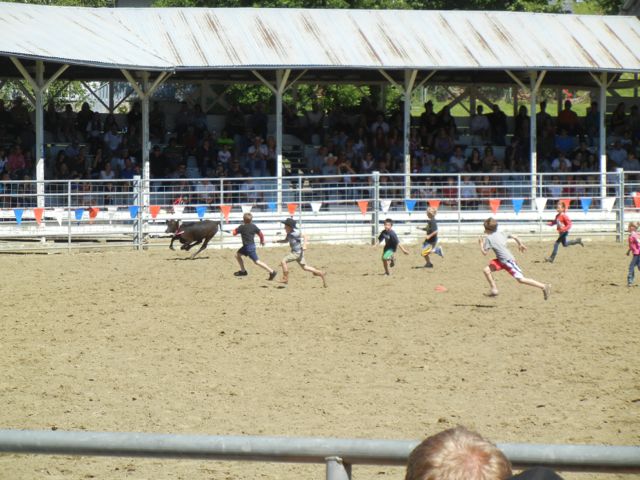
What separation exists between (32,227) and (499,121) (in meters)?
13.1

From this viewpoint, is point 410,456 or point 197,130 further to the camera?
point 197,130

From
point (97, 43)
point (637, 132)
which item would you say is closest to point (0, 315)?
point (97, 43)

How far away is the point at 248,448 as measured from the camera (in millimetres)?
2807

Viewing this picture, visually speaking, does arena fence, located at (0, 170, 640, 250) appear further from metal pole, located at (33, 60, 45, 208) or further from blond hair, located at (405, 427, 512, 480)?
blond hair, located at (405, 427, 512, 480)

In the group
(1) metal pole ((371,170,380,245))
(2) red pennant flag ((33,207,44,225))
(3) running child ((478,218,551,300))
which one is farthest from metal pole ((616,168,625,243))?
(2) red pennant flag ((33,207,44,225))

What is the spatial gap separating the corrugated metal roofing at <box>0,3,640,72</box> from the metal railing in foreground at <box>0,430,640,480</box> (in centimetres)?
2030

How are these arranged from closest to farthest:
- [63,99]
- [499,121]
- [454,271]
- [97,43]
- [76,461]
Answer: [76,461] < [454,271] < [97,43] < [499,121] < [63,99]

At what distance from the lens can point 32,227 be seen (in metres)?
21.5

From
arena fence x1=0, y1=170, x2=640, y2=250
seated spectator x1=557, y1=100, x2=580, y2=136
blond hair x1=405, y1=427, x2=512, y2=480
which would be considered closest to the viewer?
blond hair x1=405, y1=427, x2=512, y2=480

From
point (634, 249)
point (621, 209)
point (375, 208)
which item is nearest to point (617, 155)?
point (621, 209)

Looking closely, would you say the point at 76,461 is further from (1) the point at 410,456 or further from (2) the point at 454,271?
(2) the point at 454,271

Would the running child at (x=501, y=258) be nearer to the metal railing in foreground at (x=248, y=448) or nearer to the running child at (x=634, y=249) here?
the running child at (x=634, y=249)

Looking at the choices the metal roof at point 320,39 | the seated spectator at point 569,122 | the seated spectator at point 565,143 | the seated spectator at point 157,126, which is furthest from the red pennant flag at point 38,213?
the seated spectator at point 569,122

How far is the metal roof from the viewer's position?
950 inches
